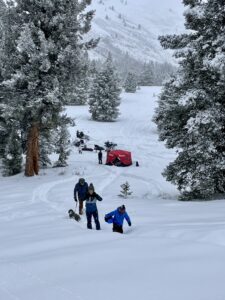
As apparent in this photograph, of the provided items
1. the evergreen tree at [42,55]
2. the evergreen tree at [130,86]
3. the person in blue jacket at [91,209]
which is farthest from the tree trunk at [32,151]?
the evergreen tree at [130,86]

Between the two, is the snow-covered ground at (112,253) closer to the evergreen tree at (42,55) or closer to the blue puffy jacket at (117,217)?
the blue puffy jacket at (117,217)

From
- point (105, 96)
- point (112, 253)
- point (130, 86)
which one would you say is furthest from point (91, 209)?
point (130, 86)

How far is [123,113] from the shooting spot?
221 feet

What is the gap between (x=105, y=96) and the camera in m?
60.1

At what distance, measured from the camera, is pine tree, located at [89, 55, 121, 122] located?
5972 cm

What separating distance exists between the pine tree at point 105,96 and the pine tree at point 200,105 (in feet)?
→ 139

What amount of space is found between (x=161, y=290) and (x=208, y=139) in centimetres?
1144

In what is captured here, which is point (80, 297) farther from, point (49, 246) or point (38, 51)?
point (38, 51)

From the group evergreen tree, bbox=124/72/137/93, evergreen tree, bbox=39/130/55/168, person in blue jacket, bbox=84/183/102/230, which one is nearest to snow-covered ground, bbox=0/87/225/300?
Result: person in blue jacket, bbox=84/183/102/230

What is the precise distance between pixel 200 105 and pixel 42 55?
10.3 meters

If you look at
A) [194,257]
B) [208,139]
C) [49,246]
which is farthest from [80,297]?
[208,139]

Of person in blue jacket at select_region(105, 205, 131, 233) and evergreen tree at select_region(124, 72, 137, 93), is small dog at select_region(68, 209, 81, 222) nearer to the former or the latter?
person in blue jacket at select_region(105, 205, 131, 233)

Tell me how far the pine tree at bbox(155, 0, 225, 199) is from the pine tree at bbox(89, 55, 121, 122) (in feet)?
139

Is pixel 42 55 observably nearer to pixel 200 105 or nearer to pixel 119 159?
pixel 200 105
